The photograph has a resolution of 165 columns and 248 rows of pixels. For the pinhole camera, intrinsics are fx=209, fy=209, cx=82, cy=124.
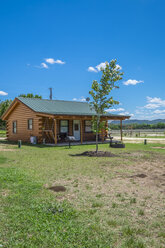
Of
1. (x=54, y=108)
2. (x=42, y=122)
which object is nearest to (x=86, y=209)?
(x=42, y=122)

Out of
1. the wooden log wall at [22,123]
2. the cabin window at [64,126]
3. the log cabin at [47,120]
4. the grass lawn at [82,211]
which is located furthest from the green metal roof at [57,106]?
the grass lawn at [82,211]

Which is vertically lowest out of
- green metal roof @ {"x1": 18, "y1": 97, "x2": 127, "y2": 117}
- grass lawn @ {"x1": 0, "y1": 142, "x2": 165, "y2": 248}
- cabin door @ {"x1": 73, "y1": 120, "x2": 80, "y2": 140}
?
grass lawn @ {"x1": 0, "y1": 142, "x2": 165, "y2": 248}

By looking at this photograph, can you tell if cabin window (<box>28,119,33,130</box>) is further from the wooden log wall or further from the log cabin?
the wooden log wall

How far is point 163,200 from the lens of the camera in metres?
4.15

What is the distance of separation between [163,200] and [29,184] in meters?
3.06

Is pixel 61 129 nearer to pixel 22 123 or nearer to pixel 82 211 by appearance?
pixel 22 123

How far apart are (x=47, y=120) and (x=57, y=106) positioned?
2806mm

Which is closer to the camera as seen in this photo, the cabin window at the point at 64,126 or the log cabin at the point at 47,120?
the log cabin at the point at 47,120

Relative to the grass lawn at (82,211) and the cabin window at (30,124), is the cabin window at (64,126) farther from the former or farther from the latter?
the grass lawn at (82,211)

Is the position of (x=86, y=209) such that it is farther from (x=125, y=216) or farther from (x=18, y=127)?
(x=18, y=127)

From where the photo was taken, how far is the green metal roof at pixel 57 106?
59.5ft

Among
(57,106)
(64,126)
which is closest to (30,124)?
(64,126)

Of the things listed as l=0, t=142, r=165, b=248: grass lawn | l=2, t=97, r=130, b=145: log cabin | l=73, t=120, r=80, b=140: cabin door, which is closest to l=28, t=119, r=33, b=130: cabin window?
l=2, t=97, r=130, b=145: log cabin

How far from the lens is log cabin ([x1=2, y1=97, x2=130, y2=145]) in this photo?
56.7 feet
